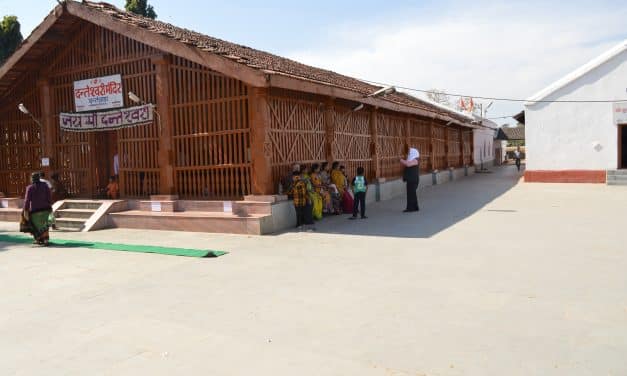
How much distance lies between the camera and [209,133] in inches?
431

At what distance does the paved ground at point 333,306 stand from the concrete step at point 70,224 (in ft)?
7.33

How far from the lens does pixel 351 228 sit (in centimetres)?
1023

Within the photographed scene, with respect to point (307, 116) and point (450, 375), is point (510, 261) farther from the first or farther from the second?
point (307, 116)

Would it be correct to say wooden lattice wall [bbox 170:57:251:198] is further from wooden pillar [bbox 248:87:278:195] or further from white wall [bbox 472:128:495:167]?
white wall [bbox 472:128:495:167]

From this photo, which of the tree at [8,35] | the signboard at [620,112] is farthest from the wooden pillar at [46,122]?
the signboard at [620,112]

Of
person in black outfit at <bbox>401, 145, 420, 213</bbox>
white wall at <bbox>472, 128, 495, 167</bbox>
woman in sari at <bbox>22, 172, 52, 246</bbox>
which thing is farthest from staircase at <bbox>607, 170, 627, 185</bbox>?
woman in sari at <bbox>22, 172, 52, 246</bbox>

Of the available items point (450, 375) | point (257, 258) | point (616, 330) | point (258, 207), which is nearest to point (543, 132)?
point (258, 207)

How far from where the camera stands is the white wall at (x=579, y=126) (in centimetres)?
1839

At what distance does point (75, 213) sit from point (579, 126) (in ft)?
57.0

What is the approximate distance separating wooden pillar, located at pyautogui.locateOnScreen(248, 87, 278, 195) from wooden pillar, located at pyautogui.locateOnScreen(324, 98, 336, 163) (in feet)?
9.46

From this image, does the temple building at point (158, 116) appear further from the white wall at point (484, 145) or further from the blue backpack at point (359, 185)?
the white wall at point (484, 145)

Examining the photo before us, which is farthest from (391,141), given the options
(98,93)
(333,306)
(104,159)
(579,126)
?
(333,306)

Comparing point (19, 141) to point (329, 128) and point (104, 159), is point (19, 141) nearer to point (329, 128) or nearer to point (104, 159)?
point (104, 159)

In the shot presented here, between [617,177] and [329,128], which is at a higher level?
[329,128]
